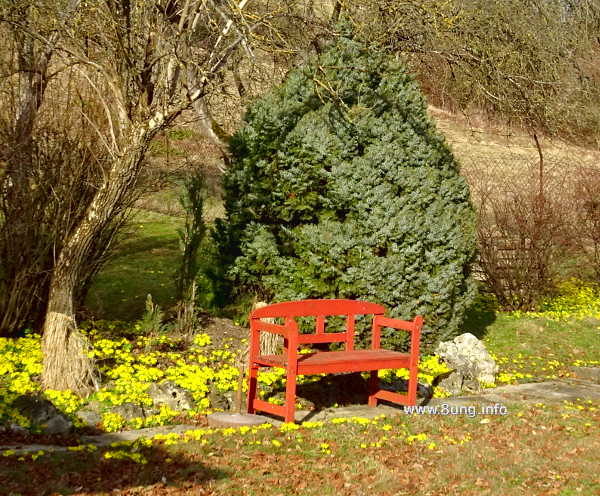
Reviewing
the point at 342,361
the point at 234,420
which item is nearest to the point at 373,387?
the point at 342,361

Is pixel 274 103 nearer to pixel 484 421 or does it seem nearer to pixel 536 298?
pixel 484 421

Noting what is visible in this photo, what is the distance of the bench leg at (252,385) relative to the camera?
6.13m

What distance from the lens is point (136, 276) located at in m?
10.2

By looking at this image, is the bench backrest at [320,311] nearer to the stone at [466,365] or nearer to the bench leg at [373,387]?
the bench leg at [373,387]

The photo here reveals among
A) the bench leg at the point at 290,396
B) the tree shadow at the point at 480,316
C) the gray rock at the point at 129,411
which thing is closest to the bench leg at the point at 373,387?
the bench leg at the point at 290,396

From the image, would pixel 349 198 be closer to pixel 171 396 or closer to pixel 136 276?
pixel 171 396

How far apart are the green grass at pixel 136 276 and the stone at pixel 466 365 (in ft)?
10.2

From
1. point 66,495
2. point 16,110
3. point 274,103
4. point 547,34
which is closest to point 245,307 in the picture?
point 274,103

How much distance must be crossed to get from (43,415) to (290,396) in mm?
1746

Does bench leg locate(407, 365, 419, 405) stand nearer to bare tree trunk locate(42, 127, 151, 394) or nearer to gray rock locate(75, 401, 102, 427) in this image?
gray rock locate(75, 401, 102, 427)

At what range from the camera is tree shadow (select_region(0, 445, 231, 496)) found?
4316 millimetres

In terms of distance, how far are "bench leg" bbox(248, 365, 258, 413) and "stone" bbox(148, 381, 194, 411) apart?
1.67 feet

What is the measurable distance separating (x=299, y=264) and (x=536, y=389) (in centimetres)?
260

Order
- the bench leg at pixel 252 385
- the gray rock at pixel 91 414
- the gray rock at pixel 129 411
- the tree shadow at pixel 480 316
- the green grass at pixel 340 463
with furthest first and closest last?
the tree shadow at pixel 480 316 < the bench leg at pixel 252 385 < the gray rock at pixel 129 411 < the gray rock at pixel 91 414 < the green grass at pixel 340 463
